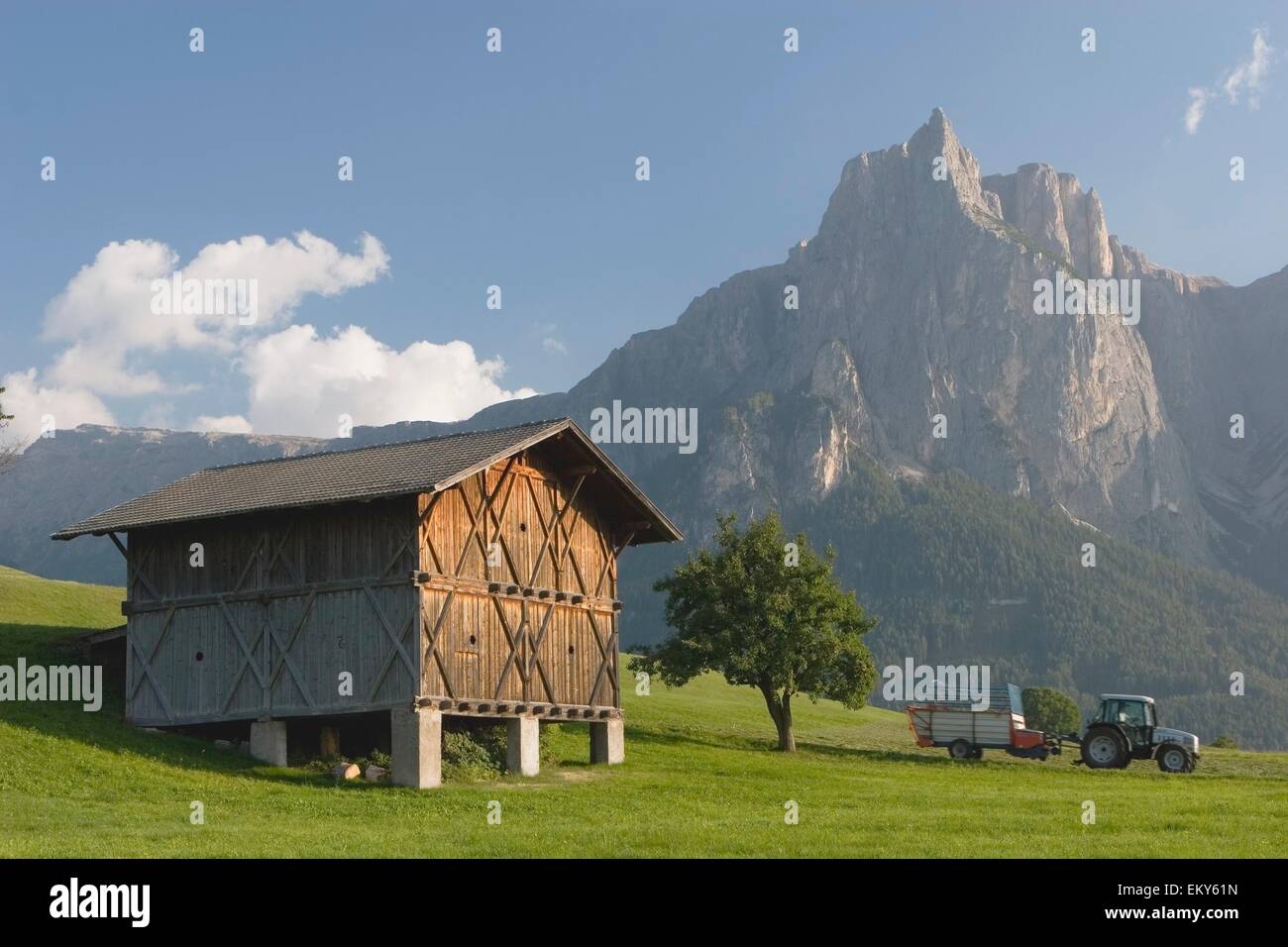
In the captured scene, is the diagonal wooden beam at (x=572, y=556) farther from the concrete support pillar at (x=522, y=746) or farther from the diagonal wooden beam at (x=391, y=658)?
the diagonal wooden beam at (x=391, y=658)

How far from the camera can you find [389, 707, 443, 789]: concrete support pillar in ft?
133

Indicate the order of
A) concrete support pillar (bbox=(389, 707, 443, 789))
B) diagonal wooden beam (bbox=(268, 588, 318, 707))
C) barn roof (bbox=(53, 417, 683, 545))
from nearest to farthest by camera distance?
concrete support pillar (bbox=(389, 707, 443, 789)), barn roof (bbox=(53, 417, 683, 545)), diagonal wooden beam (bbox=(268, 588, 318, 707))

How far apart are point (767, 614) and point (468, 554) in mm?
16149

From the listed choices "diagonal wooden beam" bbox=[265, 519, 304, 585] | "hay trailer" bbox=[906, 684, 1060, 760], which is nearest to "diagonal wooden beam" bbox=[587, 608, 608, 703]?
"diagonal wooden beam" bbox=[265, 519, 304, 585]

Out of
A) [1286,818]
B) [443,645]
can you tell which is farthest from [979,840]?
[443,645]

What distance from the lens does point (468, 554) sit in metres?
44.2

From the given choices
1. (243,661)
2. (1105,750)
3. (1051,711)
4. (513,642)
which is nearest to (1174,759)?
(1105,750)

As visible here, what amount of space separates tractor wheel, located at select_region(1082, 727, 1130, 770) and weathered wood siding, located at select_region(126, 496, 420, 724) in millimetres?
25395

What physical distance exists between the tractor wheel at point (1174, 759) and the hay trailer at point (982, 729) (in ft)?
14.5

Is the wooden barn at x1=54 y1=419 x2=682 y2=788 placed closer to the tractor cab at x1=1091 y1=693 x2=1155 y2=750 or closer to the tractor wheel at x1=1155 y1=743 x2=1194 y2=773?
the tractor cab at x1=1091 y1=693 x2=1155 y2=750

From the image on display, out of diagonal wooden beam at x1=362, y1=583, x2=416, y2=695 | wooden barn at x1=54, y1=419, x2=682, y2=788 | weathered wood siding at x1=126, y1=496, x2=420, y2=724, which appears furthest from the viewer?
weathered wood siding at x1=126, y1=496, x2=420, y2=724

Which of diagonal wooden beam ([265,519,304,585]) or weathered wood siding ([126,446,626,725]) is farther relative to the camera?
diagonal wooden beam ([265,519,304,585])
